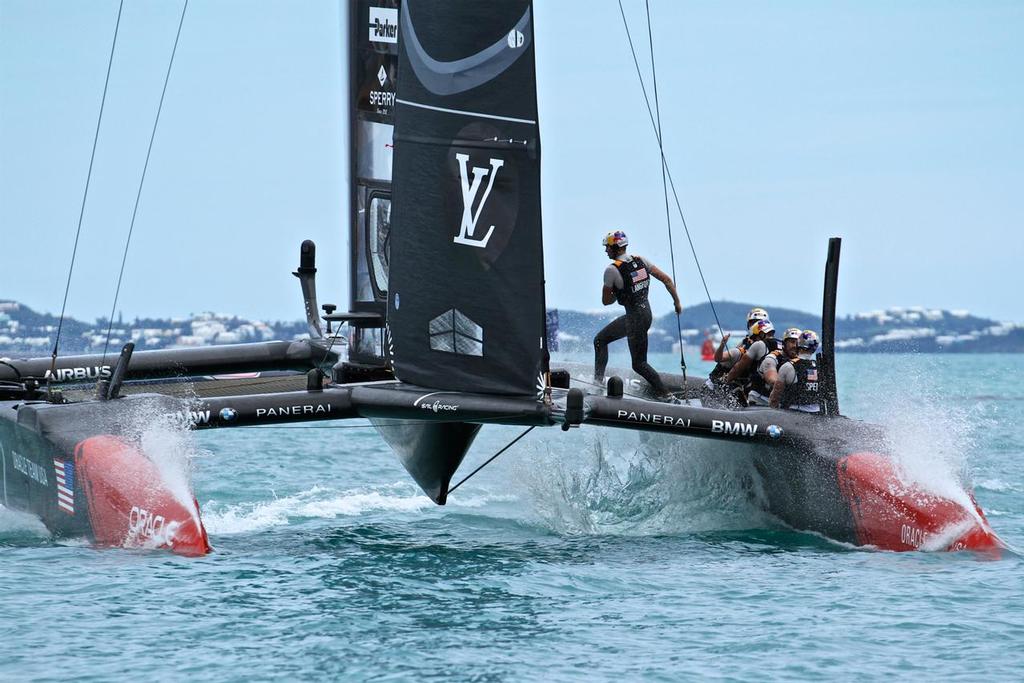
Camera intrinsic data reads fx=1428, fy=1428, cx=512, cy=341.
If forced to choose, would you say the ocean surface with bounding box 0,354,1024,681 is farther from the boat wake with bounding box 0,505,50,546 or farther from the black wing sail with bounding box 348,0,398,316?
the black wing sail with bounding box 348,0,398,316

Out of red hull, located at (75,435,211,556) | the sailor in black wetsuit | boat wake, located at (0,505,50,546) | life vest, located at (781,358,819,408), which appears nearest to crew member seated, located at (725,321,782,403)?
life vest, located at (781,358,819,408)

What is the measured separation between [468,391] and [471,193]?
1136 millimetres

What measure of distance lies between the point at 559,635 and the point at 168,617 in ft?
5.85

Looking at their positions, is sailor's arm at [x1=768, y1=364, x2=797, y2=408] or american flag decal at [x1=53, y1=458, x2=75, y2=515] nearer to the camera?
american flag decal at [x1=53, y1=458, x2=75, y2=515]

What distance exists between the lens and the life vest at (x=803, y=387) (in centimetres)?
902

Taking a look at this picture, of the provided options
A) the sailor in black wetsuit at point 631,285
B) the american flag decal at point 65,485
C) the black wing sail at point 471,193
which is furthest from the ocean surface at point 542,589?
the sailor in black wetsuit at point 631,285

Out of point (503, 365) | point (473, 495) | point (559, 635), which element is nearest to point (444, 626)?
point (559, 635)

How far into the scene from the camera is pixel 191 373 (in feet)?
37.1

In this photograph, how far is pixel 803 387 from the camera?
9.03 metres

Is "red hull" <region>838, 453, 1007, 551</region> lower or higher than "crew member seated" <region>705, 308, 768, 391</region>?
lower

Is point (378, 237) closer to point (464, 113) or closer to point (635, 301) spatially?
point (635, 301)

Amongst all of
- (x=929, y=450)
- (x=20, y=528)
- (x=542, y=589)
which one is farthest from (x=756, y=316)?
(x=20, y=528)

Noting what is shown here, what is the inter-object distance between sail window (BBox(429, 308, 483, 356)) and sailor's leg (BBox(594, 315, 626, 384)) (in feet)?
5.12

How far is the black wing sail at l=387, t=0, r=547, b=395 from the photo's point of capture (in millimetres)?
7746
